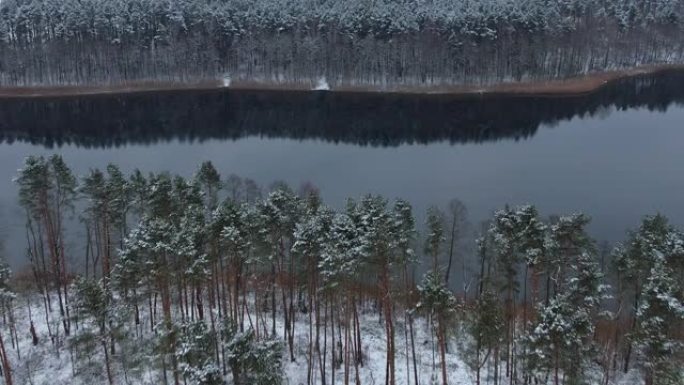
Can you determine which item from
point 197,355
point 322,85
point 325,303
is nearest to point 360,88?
point 322,85

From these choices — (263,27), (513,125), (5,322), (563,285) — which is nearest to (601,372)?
(563,285)

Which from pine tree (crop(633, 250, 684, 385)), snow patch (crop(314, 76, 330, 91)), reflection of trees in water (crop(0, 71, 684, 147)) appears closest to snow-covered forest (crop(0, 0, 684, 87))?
snow patch (crop(314, 76, 330, 91))

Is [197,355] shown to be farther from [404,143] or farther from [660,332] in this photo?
[404,143]

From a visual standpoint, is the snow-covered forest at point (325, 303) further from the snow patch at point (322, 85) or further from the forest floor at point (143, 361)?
the snow patch at point (322, 85)

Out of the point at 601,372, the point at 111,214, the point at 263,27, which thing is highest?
the point at 263,27

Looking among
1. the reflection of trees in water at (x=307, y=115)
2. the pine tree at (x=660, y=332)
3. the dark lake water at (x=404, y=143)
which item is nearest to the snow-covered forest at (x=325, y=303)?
the pine tree at (x=660, y=332)

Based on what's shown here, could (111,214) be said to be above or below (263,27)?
→ below

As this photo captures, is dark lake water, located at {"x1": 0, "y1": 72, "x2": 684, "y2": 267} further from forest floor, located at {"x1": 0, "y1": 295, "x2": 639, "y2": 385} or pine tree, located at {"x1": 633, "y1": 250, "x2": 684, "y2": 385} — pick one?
pine tree, located at {"x1": 633, "y1": 250, "x2": 684, "y2": 385}

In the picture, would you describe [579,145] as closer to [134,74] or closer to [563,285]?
[563,285]
